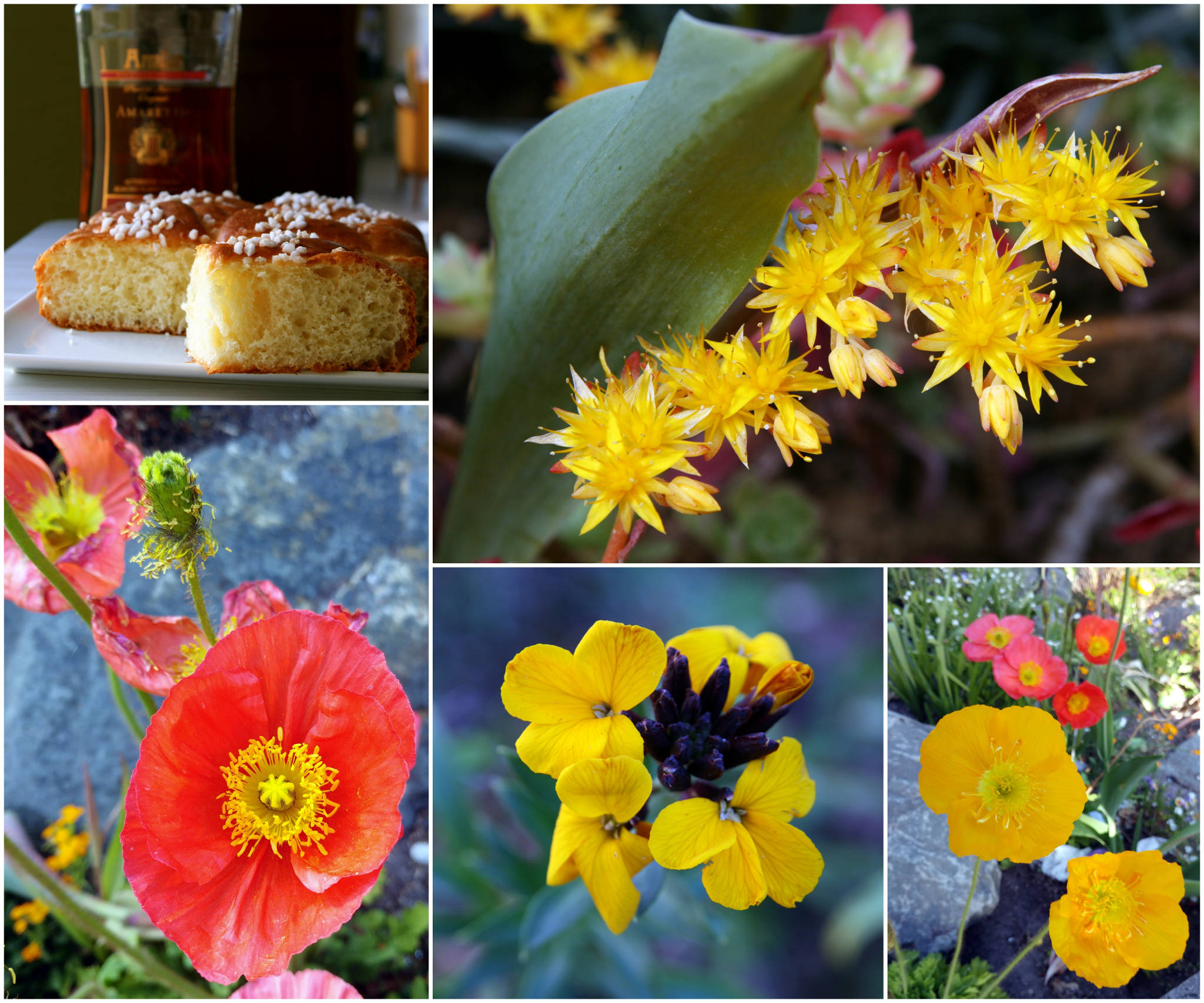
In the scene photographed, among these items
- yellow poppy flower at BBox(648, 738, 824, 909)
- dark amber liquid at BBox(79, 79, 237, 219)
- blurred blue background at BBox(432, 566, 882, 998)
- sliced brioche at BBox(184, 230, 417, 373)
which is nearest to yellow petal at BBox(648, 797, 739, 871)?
yellow poppy flower at BBox(648, 738, 824, 909)

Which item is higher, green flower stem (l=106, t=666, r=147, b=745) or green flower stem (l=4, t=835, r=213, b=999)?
green flower stem (l=106, t=666, r=147, b=745)

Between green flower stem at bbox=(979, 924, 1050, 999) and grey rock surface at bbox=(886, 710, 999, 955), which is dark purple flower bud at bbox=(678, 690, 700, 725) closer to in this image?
grey rock surface at bbox=(886, 710, 999, 955)

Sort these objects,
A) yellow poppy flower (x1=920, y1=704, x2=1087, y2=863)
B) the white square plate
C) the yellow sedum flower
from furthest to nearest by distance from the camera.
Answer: the yellow sedum flower, yellow poppy flower (x1=920, y1=704, x2=1087, y2=863), the white square plate

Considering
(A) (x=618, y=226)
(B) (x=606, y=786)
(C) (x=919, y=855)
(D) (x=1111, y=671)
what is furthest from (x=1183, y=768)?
(A) (x=618, y=226)

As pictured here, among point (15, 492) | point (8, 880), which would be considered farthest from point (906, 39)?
point (8, 880)

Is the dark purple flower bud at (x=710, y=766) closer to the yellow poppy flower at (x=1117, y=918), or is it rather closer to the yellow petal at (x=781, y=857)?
the yellow petal at (x=781, y=857)

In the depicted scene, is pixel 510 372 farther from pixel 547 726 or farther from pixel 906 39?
pixel 906 39
